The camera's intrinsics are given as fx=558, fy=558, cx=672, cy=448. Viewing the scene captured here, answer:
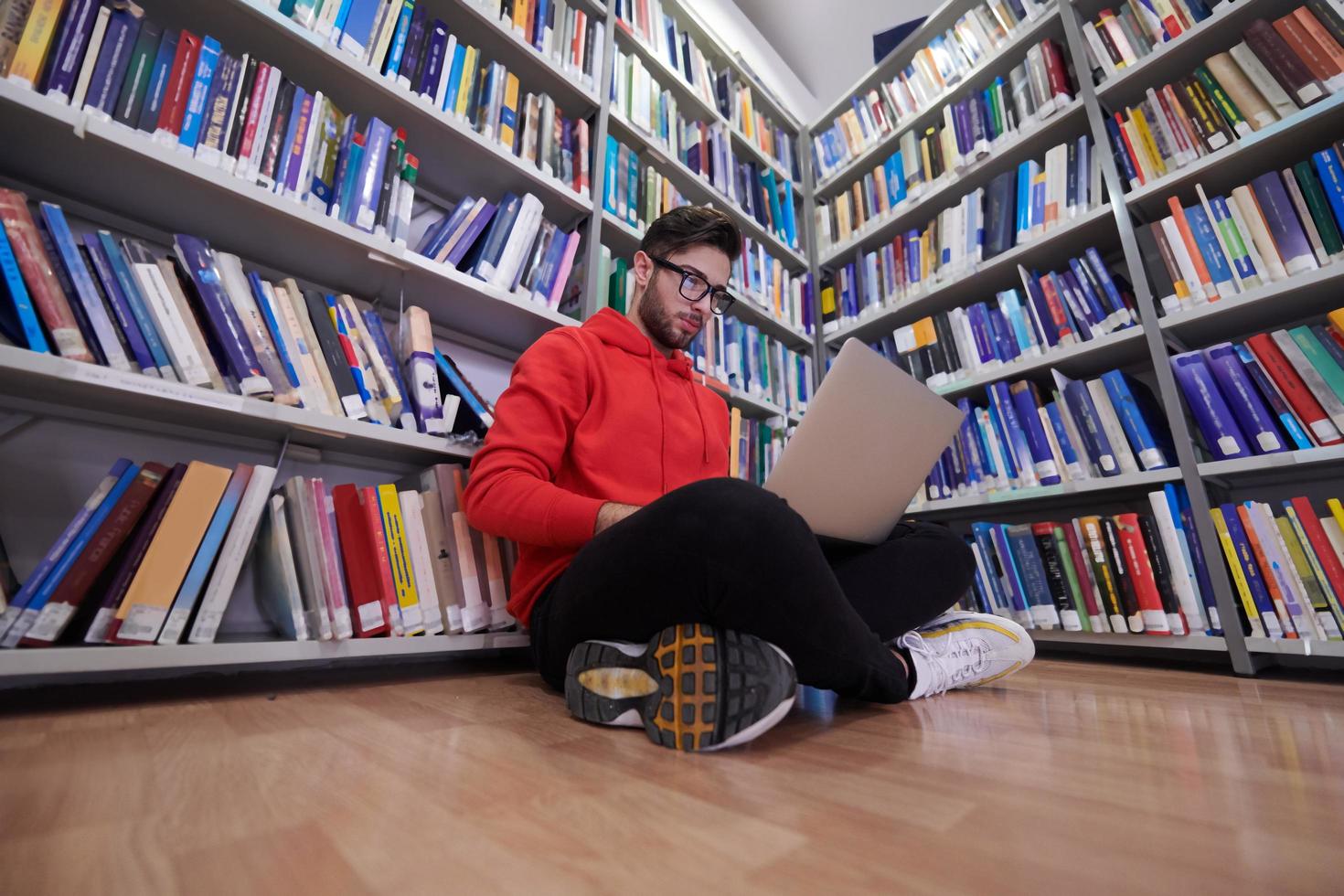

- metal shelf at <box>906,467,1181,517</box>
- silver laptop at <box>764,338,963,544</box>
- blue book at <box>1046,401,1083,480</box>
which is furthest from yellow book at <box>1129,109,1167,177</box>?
silver laptop at <box>764,338,963,544</box>

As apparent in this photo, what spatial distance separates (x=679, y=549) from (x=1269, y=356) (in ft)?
5.15

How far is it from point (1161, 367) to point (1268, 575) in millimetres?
541

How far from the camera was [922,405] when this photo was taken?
97 centimetres

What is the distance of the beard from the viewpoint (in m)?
1.27

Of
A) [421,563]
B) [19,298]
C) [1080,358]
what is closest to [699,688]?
[421,563]

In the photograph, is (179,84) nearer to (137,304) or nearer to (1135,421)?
(137,304)

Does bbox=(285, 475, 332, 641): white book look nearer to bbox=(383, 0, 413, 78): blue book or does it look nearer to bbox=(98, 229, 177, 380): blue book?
bbox=(98, 229, 177, 380): blue book

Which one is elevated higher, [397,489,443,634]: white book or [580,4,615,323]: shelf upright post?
[580,4,615,323]: shelf upright post

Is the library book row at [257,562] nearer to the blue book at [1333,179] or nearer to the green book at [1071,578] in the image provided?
the green book at [1071,578]

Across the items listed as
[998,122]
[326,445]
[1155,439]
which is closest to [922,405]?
[1155,439]

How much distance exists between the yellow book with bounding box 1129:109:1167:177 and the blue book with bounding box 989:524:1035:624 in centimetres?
111

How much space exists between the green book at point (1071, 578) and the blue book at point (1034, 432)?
0.57ft

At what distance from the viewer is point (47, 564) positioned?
0.78m

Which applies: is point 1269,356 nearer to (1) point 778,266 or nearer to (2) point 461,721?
(1) point 778,266
